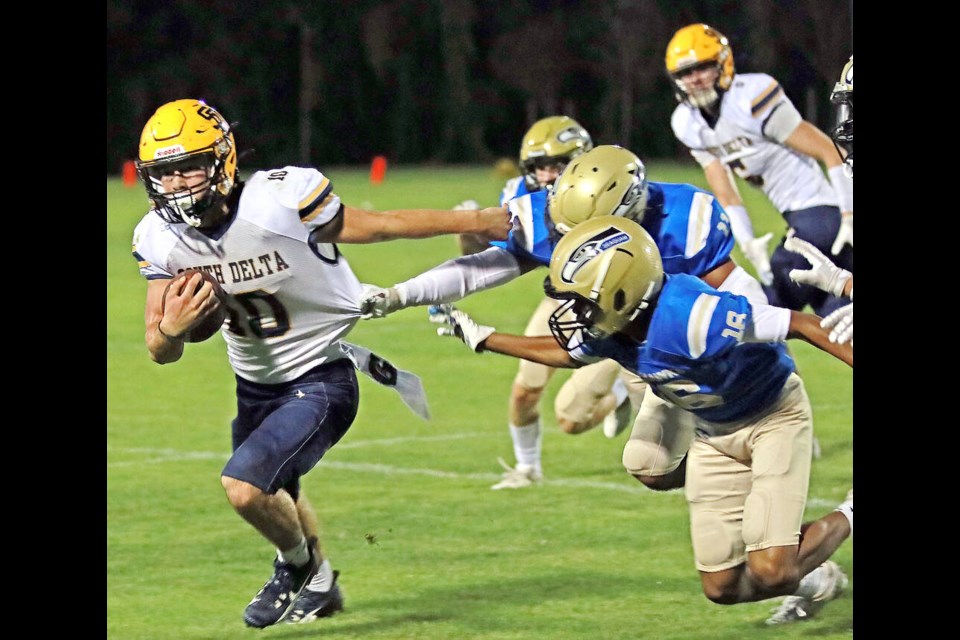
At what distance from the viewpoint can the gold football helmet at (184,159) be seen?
16.7 feet

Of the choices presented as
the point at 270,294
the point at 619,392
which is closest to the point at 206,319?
the point at 270,294

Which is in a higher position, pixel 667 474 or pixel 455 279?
pixel 455 279

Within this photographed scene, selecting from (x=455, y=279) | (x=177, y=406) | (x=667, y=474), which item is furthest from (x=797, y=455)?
(x=177, y=406)

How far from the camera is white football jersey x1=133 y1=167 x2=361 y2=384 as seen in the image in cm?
525

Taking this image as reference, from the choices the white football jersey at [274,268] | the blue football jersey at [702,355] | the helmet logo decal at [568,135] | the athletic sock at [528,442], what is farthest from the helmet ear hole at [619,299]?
the athletic sock at [528,442]

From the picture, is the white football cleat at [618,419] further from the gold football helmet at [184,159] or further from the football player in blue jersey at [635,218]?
the gold football helmet at [184,159]

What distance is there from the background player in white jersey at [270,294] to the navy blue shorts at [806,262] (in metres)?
2.70

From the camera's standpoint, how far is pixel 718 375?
187 inches

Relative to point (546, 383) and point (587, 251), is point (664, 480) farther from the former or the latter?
point (546, 383)

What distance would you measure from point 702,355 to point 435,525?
240 cm
